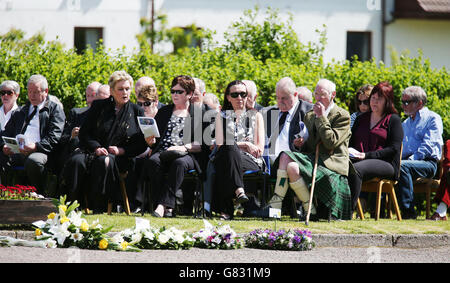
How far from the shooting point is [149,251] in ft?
27.0

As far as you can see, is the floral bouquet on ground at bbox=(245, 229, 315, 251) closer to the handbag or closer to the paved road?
the paved road

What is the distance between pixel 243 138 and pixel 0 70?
5.23 metres

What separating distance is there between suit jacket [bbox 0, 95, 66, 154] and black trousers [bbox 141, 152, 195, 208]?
1.59 m

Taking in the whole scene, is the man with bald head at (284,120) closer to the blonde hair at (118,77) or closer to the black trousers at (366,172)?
the black trousers at (366,172)

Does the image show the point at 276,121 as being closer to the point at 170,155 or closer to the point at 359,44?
the point at 170,155

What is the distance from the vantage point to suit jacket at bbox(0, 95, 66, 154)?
12.0 meters

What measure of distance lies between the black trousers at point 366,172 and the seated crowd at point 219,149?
0.05 feet

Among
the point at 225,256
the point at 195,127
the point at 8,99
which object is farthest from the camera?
the point at 8,99

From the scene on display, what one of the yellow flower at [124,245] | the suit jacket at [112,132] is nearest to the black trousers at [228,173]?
the suit jacket at [112,132]

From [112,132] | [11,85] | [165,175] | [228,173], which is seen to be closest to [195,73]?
[11,85]

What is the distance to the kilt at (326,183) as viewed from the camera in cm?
1069

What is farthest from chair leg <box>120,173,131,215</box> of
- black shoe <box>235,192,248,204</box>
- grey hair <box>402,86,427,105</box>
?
grey hair <box>402,86,427,105</box>

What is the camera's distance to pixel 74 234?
8.22 metres

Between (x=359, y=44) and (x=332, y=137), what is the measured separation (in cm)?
1651
